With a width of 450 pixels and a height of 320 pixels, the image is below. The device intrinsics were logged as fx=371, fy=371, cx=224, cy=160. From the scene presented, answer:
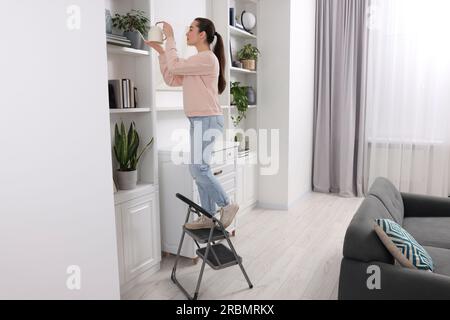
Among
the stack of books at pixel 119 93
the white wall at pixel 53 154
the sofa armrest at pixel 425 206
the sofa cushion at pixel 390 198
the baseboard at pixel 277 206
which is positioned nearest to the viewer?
the white wall at pixel 53 154

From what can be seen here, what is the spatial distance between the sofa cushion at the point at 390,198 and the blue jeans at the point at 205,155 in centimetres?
107

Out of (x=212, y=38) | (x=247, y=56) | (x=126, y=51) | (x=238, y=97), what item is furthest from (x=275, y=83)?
(x=126, y=51)

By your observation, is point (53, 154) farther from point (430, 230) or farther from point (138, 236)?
point (430, 230)

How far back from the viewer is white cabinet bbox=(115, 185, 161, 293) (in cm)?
234

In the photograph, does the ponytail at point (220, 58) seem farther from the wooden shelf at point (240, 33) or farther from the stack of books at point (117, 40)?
the wooden shelf at point (240, 33)

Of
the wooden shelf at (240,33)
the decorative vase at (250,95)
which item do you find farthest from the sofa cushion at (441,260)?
the wooden shelf at (240,33)

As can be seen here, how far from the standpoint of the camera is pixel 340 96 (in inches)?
184

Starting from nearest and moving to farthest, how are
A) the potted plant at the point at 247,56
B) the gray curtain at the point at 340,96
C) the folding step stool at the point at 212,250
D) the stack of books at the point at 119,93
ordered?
1. the folding step stool at the point at 212,250
2. the stack of books at the point at 119,93
3. the potted plant at the point at 247,56
4. the gray curtain at the point at 340,96

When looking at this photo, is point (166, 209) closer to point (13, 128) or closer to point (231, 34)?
point (13, 128)

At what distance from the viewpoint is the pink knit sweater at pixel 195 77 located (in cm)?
217

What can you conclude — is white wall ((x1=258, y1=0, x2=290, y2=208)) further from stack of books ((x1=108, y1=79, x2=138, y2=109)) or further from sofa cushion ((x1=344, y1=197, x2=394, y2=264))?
sofa cushion ((x1=344, y1=197, x2=394, y2=264))

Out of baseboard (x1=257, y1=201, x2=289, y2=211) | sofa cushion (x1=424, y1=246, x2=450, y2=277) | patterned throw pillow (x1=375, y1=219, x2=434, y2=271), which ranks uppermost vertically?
patterned throw pillow (x1=375, y1=219, x2=434, y2=271)

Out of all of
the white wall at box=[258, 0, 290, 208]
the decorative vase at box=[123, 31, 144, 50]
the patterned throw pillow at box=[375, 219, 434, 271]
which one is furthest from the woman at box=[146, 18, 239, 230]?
the white wall at box=[258, 0, 290, 208]
